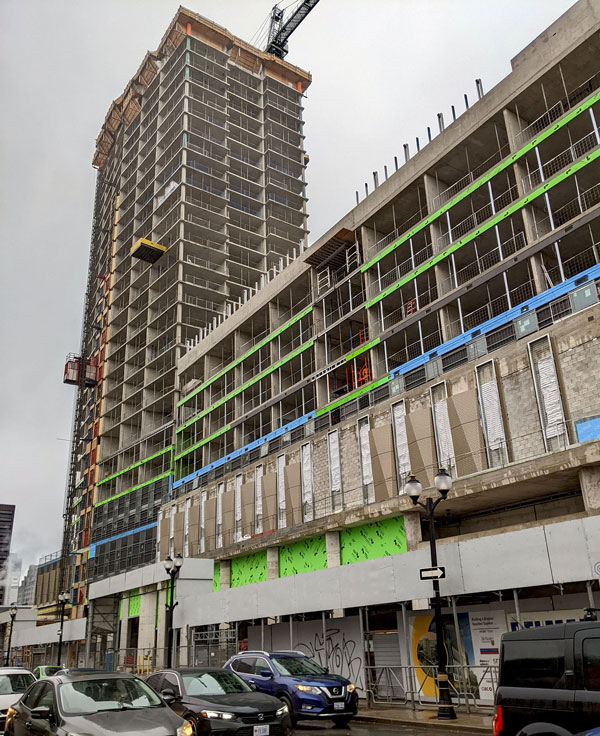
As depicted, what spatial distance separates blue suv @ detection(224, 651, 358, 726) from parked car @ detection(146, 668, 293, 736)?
2.17m

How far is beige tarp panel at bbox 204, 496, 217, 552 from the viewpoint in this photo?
46753 millimetres

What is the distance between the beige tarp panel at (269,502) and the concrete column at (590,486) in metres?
21.5

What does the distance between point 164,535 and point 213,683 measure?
4379 cm

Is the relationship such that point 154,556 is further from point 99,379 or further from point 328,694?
point 328,694

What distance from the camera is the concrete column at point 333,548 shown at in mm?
33125

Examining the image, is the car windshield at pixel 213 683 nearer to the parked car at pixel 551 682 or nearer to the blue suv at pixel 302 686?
the blue suv at pixel 302 686

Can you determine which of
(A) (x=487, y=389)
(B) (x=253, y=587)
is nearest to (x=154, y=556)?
(B) (x=253, y=587)

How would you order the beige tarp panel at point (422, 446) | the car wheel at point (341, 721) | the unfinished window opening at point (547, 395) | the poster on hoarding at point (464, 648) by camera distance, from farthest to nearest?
the beige tarp panel at point (422, 446) → the unfinished window opening at point (547, 395) → the poster on hoarding at point (464, 648) → the car wheel at point (341, 721)

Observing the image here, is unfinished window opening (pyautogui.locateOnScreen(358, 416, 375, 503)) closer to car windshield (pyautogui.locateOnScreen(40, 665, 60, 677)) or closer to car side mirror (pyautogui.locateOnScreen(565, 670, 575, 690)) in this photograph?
car windshield (pyautogui.locateOnScreen(40, 665, 60, 677))

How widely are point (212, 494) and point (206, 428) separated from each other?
857cm

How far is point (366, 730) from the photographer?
1430cm

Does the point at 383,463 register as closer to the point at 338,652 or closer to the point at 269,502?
the point at 338,652

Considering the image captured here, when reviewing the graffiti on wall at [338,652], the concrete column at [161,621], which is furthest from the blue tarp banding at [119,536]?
the graffiti on wall at [338,652]

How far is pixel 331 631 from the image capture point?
84.8ft
